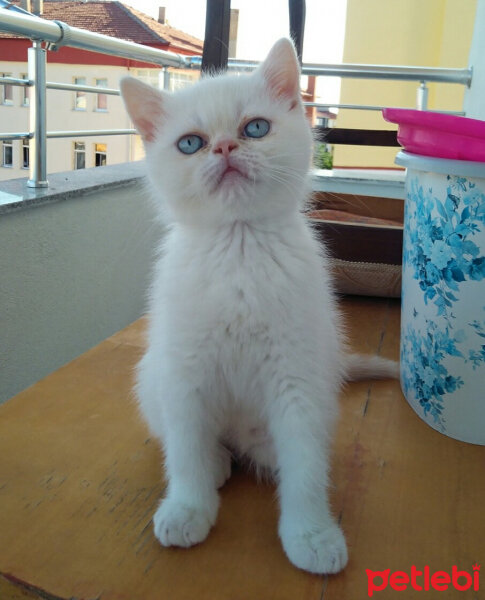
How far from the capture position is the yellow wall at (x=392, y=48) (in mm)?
4023

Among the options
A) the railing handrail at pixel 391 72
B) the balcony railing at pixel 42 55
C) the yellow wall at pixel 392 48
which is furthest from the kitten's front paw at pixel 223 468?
the yellow wall at pixel 392 48

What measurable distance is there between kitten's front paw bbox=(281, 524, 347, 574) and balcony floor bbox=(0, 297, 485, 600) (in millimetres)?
12

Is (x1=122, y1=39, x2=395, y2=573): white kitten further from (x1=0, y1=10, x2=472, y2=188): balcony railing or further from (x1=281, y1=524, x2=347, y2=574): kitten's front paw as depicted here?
(x1=0, y1=10, x2=472, y2=188): balcony railing

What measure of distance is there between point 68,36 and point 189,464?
1090mm

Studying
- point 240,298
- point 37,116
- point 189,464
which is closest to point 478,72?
point 37,116

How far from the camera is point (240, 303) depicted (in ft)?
2.02

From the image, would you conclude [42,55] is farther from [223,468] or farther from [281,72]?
[223,468]

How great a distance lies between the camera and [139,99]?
700mm

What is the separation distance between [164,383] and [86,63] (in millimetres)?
2589

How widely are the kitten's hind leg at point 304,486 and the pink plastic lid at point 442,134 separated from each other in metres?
0.34

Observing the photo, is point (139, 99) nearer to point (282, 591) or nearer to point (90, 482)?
point (90, 482)

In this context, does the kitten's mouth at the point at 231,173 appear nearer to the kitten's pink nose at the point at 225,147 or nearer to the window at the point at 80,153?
the kitten's pink nose at the point at 225,147

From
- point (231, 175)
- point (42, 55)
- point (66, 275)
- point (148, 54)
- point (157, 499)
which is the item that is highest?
point (148, 54)

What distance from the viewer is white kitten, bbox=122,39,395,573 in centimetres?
61
